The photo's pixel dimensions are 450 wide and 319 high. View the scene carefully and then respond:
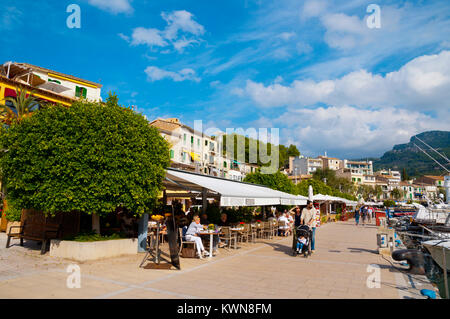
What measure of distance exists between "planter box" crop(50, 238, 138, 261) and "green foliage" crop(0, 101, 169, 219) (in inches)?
38.8

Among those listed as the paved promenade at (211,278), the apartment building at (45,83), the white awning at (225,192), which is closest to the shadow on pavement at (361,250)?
the paved promenade at (211,278)

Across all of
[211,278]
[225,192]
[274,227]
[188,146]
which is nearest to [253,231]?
[274,227]

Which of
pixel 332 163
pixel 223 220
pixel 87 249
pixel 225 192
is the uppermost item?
pixel 332 163

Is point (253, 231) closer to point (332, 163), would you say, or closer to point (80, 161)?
point (80, 161)

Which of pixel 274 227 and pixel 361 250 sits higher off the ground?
pixel 274 227

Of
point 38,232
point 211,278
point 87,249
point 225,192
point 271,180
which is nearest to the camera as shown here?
point 211,278

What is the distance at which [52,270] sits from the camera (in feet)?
23.7

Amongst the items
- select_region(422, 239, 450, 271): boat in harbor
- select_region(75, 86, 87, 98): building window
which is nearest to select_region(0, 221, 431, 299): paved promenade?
select_region(422, 239, 450, 271): boat in harbor

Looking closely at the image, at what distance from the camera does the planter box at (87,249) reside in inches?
331

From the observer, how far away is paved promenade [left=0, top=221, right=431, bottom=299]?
18.6 feet

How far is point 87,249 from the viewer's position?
331 inches

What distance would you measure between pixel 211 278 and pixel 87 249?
3.75 meters

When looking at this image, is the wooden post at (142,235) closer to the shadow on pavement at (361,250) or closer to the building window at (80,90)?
the shadow on pavement at (361,250)
